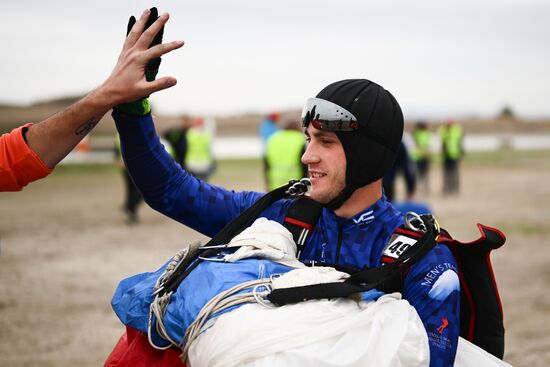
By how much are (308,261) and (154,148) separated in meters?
0.77

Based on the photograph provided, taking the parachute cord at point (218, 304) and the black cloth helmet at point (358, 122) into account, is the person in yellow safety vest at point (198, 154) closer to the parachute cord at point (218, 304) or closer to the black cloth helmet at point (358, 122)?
the black cloth helmet at point (358, 122)

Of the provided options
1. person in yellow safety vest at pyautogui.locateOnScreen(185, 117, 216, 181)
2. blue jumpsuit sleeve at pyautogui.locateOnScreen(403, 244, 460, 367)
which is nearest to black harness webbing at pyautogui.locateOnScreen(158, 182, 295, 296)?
blue jumpsuit sleeve at pyautogui.locateOnScreen(403, 244, 460, 367)

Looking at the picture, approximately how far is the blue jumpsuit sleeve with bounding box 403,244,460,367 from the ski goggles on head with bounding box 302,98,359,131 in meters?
0.60

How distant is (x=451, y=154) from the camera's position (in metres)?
19.8

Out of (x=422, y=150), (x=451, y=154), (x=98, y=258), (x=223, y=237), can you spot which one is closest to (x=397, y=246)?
(x=223, y=237)

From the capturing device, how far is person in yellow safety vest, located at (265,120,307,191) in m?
8.62

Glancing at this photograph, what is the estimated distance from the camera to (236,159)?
104ft

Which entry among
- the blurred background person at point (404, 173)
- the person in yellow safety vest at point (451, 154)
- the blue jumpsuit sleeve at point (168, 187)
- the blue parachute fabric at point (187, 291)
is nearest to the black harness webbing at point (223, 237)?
the blue parachute fabric at point (187, 291)

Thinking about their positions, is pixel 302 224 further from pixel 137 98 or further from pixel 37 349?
pixel 37 349

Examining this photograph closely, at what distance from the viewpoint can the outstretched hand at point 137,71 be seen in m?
2.36

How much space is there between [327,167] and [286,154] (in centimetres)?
586

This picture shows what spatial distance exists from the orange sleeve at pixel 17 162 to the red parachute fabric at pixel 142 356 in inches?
27.5

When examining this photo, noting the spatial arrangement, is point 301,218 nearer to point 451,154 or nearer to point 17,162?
point 17,162

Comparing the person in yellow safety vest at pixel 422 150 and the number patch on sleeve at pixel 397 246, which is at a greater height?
the number patch on sleeve at pixel 397 246
